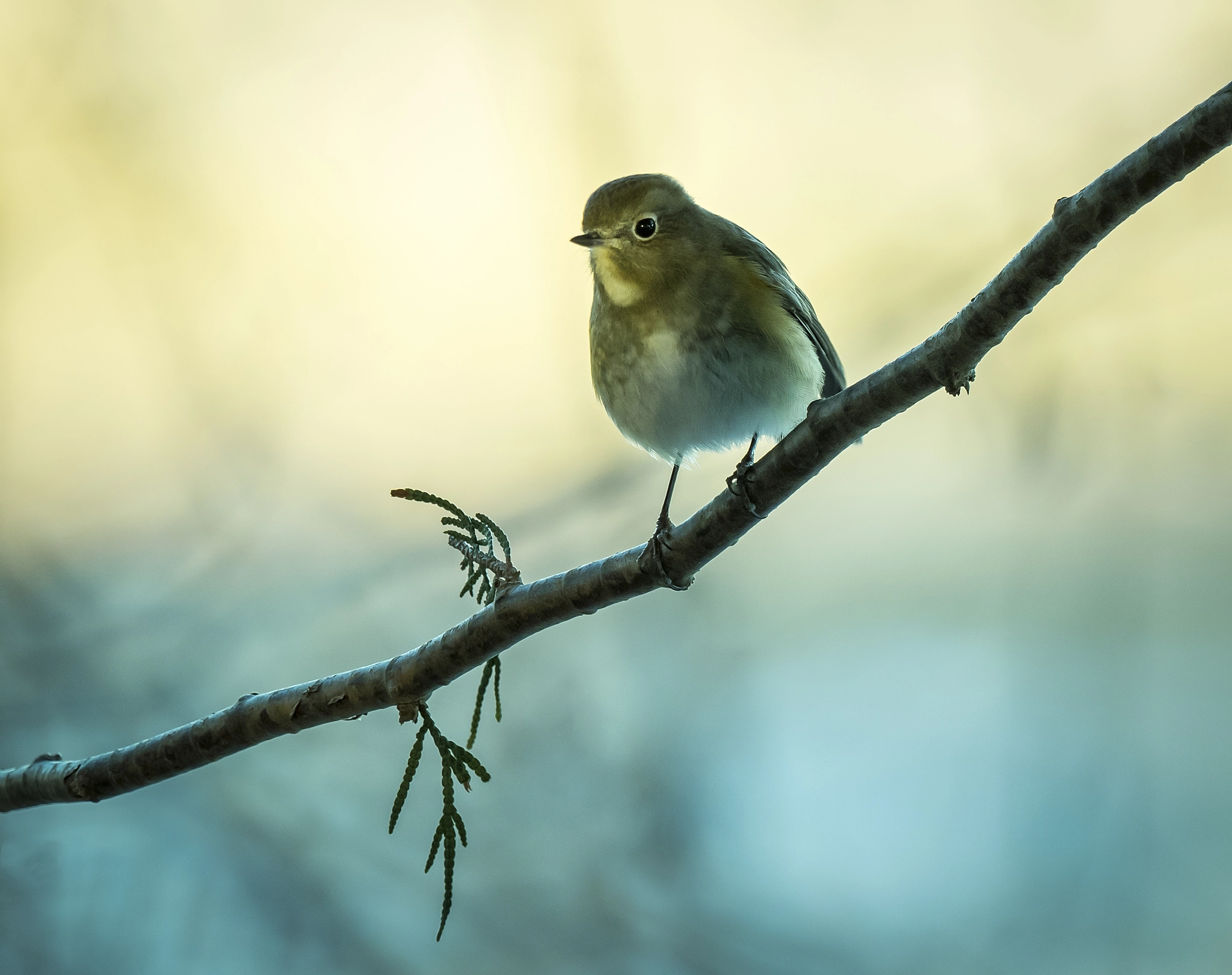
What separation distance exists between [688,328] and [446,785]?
2.84 feet

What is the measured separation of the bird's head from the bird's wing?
94 mm

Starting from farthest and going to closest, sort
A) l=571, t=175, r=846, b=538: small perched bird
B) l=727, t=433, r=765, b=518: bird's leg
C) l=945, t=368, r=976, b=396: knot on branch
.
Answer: l=571, t=175, r=846, b=538: small perched bird
l=727, t=433, r=765, b=518: bird's leg
l=945, t=368, r=976, b=396: knot on branch

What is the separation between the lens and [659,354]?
181cm

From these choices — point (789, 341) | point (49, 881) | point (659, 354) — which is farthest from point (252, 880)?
point (789, 341)

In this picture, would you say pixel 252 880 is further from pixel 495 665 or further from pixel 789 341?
pixel 789 341

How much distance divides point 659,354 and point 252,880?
1522mm

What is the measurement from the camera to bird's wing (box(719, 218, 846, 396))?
1894 millimetres

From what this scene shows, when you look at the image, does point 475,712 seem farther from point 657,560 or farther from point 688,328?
point 688,328

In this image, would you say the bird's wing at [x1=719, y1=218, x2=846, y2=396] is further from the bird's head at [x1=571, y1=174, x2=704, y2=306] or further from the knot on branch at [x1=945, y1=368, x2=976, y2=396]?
the knot on branch at [x1=945, y1=368, x2=976, y2=396]

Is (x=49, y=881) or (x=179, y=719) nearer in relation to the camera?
(x=49, y=881)

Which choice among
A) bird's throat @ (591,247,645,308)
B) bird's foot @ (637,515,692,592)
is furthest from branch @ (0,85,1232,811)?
bird's throat @ (591,247,645,308)

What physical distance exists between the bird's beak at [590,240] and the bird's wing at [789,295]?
0.24 meters

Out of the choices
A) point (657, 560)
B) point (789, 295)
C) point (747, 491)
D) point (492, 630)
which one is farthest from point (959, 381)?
point (789, 295)

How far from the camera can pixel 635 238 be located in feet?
6.14
